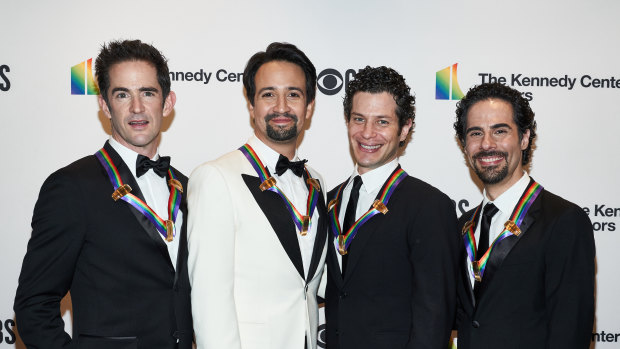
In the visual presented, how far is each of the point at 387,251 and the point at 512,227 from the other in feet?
2.13

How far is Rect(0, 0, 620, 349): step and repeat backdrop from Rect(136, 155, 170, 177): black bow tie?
1.38 m

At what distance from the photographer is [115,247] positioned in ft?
7.77

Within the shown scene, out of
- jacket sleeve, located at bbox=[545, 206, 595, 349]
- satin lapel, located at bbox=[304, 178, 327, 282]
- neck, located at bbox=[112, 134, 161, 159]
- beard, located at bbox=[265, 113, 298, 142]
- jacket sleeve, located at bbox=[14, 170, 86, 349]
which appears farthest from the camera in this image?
beard, located at bbox=[265, 113, 298, 142]

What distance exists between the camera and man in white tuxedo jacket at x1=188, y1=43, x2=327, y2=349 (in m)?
2.47

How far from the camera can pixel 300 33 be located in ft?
13.0

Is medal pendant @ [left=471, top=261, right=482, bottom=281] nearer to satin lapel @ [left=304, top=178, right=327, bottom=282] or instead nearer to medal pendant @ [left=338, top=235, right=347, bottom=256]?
medal pendant @ [left=338, top=235, right=347, bottom=256]

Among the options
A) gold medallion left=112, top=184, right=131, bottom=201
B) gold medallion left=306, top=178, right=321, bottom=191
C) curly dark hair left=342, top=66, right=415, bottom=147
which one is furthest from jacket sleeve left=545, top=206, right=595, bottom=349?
gold medallion left=112, top=184, right=131, bottom=201

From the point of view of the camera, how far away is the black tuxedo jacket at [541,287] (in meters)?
2.52

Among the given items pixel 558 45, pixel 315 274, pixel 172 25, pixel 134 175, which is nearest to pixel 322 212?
pixel 315 274

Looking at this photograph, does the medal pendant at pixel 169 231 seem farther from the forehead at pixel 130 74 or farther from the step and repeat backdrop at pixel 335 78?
the step and repeat backdrop at pixel 335 78

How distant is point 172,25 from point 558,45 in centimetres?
295

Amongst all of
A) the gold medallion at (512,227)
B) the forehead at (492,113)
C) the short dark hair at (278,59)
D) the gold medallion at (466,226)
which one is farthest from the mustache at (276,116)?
the gold medallion at (512,227)

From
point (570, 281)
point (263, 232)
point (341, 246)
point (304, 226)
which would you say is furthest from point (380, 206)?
point (570, 281)

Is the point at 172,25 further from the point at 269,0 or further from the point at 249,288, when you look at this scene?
the point at 249,288
